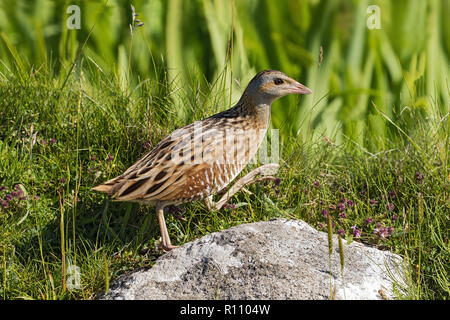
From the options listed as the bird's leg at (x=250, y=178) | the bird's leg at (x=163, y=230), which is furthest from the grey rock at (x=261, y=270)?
the bird's leg at (x=250, y=178)

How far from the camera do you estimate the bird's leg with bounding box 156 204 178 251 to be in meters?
4.04

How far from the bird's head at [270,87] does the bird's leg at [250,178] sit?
510 millimetres

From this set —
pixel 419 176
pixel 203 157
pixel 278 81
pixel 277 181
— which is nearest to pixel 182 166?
pixel 203 157

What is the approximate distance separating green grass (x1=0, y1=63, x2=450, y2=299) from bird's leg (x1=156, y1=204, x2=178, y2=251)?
17 cm

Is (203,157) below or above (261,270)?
above

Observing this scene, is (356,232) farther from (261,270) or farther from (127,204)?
(127,204)

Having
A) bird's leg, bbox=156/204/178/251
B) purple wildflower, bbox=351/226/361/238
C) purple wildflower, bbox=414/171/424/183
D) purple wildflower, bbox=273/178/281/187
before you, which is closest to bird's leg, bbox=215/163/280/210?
purple wildflower, bbox=273/178/281/187

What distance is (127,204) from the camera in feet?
14.6

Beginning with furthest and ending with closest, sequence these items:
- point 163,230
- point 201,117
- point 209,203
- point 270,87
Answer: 1. point 201,117
2. point 270,87
3. point 209,203
4. point 163,230

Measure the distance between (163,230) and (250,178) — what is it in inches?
32.9

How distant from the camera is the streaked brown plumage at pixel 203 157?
406cm

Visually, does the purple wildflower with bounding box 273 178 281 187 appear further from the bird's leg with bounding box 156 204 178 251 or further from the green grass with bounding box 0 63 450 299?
the bird's leg with bounding box 156 204 178 251
